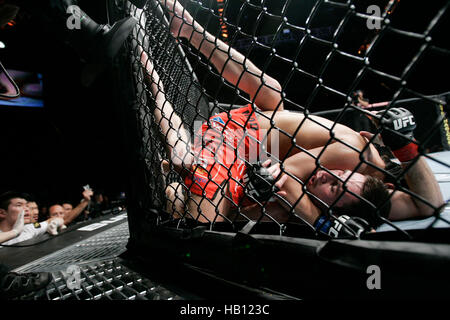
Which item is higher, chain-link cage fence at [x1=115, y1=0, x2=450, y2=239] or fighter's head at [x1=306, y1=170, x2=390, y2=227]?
chain-link cage fence at [x1=115, y1=0, x2=450, y2=239]

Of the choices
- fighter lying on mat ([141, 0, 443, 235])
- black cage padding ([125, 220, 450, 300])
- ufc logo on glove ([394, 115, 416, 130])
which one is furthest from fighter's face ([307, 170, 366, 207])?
black cage padding ([125, 220, 450, 300])

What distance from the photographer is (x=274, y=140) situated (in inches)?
56.1

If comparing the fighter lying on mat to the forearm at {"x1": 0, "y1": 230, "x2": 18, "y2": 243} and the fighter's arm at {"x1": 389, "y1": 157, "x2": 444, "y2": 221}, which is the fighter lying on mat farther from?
the forearm at {"x1": 0, "y1": 230, "x2": 18, "y2": 243}

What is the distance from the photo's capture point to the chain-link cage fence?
0.41m

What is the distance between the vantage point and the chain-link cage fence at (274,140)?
1.35 ft

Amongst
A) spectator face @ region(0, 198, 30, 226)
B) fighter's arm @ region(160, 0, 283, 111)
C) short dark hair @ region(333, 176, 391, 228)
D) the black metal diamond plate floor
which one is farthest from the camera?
spectator face @ region(0, 198, 30, 226)

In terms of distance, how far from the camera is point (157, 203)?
2.99 feet

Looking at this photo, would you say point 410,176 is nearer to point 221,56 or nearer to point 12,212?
point 221,56

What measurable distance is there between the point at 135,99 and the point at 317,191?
3.62 ft

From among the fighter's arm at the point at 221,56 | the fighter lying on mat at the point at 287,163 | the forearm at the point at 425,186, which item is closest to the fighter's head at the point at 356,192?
the fighter lying on mat at the point at 287,163

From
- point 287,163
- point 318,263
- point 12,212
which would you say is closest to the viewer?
point 318,263

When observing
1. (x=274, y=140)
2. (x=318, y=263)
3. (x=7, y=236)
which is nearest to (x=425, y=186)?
(x=274, y=140)

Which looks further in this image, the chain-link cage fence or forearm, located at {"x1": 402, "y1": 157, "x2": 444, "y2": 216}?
forearm, located at {"x1": 402, "y1": 157, "x2": 444, "y2": 216}

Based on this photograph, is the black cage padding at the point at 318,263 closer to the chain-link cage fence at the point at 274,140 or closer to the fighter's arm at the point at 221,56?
the chain-link cage fence at the point at 274,140
